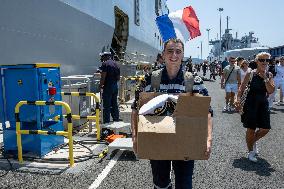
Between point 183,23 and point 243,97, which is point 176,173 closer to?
point 243,97

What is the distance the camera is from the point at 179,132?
2.70 metres

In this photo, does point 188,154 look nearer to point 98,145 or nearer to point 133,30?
point 98,145

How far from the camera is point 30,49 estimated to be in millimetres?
8773

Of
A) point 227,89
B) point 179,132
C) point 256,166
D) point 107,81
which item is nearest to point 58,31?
point 107,81

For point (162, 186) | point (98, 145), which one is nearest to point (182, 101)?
point (162, 186)

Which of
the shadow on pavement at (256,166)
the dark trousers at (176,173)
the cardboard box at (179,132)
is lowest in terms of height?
the shadow on pavement at (256,166)

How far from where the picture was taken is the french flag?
7.07m

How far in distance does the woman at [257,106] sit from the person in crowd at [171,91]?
128 inches

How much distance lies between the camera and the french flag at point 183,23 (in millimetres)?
7066

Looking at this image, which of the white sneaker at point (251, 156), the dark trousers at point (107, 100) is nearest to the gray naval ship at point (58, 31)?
the dark trousers at point (107, 100)

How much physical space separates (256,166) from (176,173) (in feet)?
10.4

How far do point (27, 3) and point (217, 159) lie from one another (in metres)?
6.03

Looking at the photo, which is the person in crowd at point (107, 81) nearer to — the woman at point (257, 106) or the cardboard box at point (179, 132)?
the woman at point (257, 106)

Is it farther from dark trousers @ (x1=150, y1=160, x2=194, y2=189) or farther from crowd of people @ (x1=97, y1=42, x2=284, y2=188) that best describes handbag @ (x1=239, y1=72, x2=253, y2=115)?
dark trousers @ (x1=150, y1=160, x2=194, y2=189)
